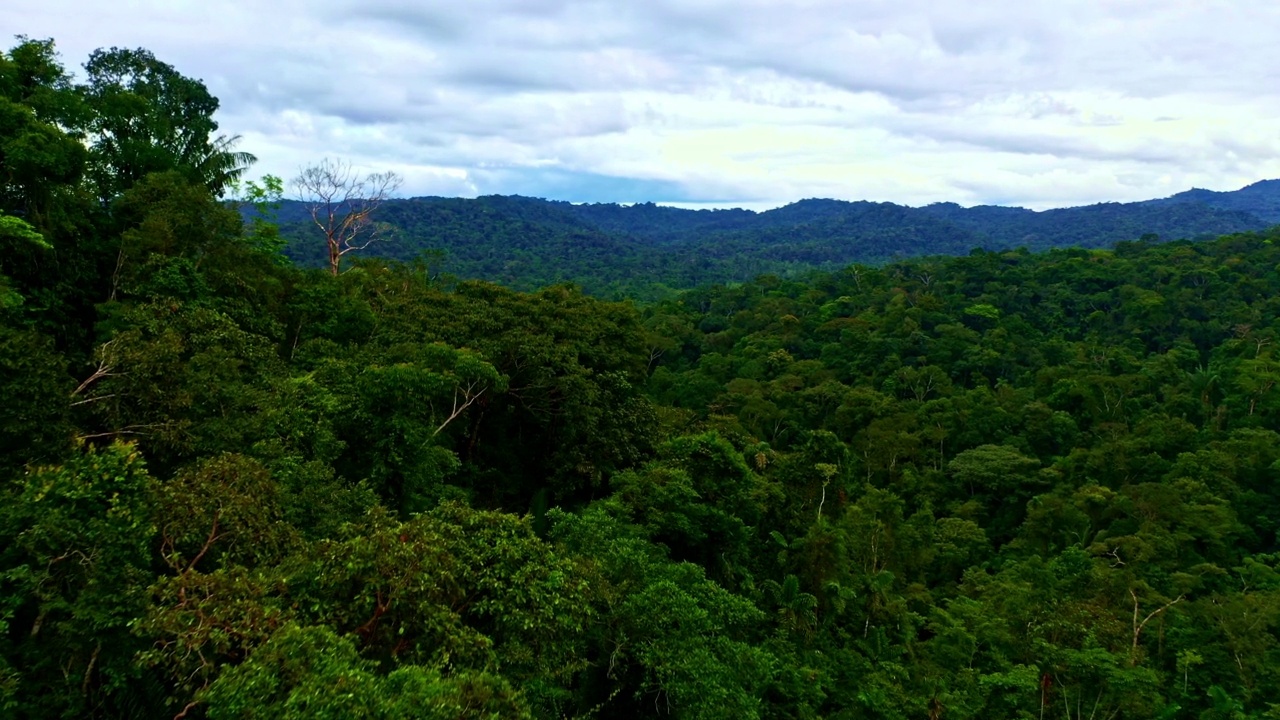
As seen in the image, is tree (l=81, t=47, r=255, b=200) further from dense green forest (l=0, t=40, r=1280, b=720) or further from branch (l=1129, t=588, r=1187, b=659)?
branch (l=1129, t=588, r=1187, b=659)

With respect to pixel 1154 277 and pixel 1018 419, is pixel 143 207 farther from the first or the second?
pixel 1154 277

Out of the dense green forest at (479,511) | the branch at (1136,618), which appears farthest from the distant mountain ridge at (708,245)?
the branch at (1136,618)

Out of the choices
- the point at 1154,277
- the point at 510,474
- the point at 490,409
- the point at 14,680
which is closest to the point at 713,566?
the point at 510,474

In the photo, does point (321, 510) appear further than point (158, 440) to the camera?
Yes

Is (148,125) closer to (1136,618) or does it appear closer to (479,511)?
(479,511)

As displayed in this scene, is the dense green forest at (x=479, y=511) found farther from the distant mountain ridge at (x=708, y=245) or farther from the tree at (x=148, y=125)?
the distant mountain ridge at (x=708, y=245)

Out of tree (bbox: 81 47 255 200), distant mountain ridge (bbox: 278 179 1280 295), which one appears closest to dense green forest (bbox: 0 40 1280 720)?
tree (bbox: 81 47 255 200)
